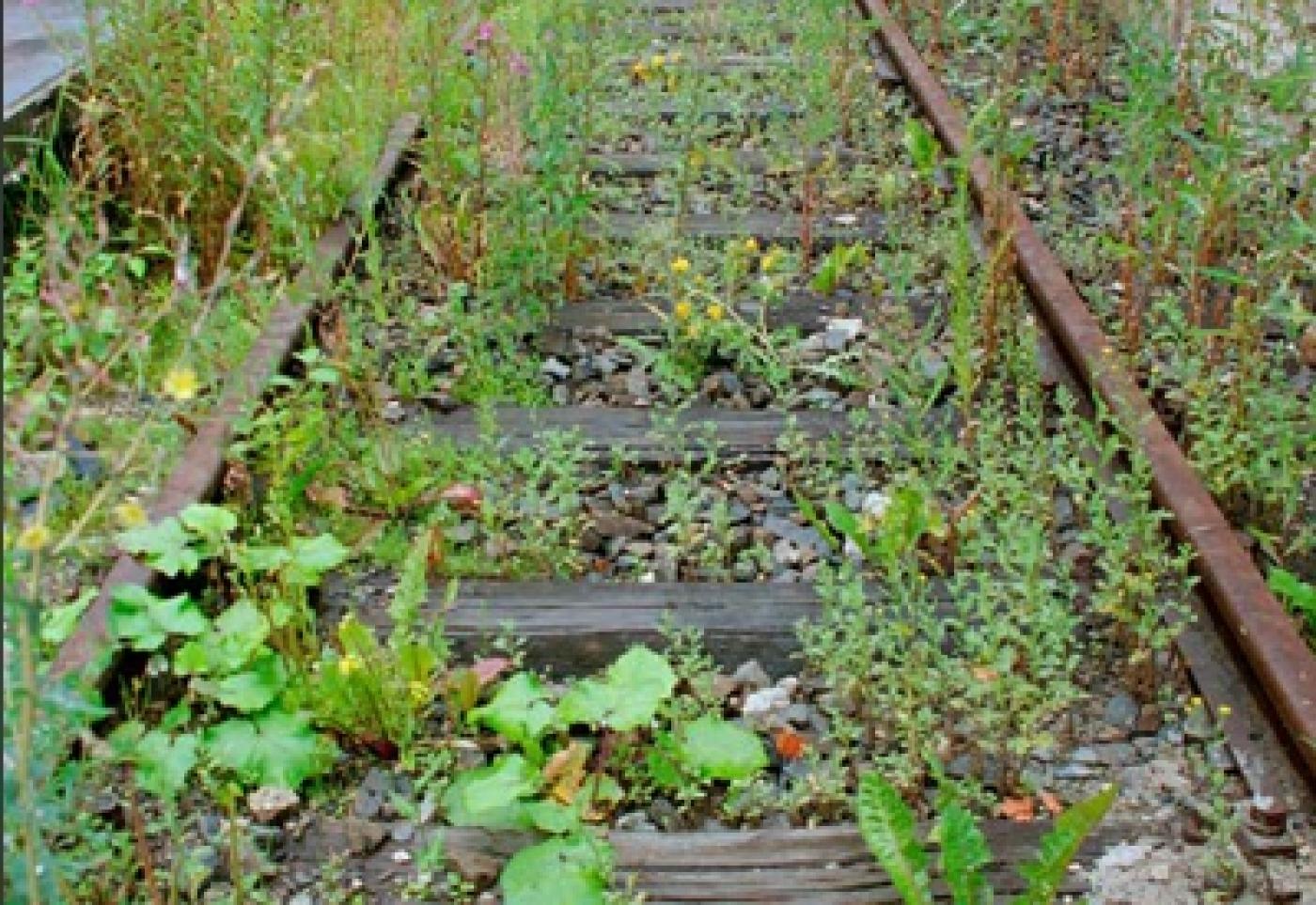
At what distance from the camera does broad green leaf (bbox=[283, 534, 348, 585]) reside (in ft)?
11.0

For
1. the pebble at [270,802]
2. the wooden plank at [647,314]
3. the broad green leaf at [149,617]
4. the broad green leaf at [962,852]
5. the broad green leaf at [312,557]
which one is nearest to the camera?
the broad green leaf at [962,852]

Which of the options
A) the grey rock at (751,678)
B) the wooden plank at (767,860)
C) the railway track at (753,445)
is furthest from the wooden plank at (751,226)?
the wooden plank at (767,860)

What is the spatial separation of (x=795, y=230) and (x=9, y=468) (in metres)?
3.68

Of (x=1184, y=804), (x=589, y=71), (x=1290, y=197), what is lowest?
(x=1184, y=804)

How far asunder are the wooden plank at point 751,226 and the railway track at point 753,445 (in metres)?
0.01

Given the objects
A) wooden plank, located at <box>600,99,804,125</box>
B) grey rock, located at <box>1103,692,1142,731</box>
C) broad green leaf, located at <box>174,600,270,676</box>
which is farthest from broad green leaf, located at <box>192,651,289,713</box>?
wooden plank, located at <box>600,99,804,125</box>

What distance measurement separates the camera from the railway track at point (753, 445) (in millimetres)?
2822

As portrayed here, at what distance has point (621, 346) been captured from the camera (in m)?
4.66

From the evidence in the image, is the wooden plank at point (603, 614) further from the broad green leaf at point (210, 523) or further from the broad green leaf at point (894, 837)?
the broad green leaf at point (894, 837)

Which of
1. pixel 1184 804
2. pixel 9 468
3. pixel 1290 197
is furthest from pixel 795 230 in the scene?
pixel 9 468

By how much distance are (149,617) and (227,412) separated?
80cm

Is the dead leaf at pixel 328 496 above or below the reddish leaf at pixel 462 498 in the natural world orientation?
above

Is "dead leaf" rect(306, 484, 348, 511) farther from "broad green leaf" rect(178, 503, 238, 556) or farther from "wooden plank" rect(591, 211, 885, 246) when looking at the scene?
"wooden plank" rect(591, 211, 885, 246)

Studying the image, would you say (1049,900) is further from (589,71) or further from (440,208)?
(589,71)
